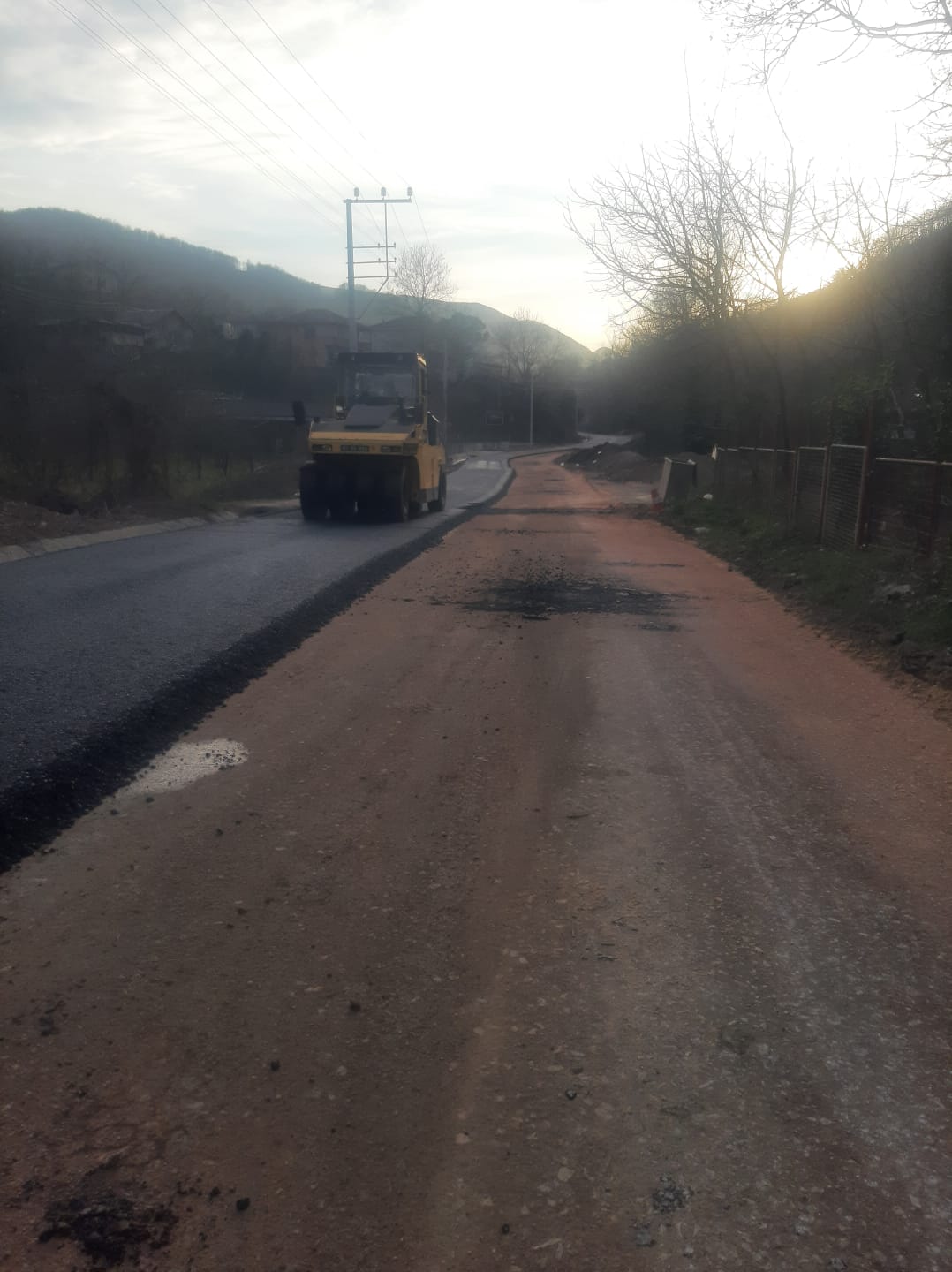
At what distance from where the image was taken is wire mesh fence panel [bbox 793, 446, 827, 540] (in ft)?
57.1

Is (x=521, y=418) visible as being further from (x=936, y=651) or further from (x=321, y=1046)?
(x=321, y=1046)

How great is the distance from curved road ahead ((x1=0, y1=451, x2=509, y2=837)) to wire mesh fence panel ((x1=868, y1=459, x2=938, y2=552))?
22.7 ft

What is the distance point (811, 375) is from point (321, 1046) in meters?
26.2

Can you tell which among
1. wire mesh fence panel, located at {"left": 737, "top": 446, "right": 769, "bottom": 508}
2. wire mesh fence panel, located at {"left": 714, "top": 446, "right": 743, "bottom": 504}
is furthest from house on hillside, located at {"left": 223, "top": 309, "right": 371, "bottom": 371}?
wire mesh fence panel, located at {"left": 737, "top": 446, "right": 769, "bottom": 508}

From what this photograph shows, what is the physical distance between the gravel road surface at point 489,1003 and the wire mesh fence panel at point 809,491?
10.5 m

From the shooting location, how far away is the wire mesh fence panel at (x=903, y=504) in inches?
491

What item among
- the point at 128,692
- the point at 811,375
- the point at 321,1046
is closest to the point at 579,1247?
the point at 321,1046

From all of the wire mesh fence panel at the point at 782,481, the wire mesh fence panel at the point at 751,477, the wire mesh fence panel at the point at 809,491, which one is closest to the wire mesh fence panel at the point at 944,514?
the wire mesh fence panel at the point at 809,491

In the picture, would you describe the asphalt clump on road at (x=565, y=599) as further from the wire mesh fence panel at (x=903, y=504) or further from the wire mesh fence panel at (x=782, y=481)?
the wire mesh fence panel at (x=782, y=481)

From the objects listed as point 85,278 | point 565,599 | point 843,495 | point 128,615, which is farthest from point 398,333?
point 128,615

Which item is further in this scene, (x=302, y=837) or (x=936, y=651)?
(x=936, y=651)

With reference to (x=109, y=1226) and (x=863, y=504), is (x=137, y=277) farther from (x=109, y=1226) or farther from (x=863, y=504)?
(x=109, y=1226)

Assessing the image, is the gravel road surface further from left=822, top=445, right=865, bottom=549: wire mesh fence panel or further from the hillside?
the hillside

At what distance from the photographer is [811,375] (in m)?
27.1
